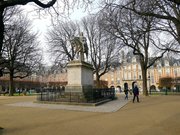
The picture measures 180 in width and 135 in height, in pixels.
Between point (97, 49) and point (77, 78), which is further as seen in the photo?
point (97, 49)

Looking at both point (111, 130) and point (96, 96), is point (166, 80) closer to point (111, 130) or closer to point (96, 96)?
point (96, 96)

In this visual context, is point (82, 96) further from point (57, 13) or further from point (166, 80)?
point (166, 80)

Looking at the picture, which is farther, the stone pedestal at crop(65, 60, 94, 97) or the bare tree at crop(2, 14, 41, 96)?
the bare tree at crop(2, 14, 41, 96)

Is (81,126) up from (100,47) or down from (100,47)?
down

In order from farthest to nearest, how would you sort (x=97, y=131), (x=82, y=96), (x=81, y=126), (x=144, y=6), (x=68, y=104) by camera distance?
(x=82, y=96)
(x=68, y=104)
(x=144, y=6)
(x=81, y=126)
(x=97, y=131)

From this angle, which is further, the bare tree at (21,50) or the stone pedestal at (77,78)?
the bare tree at (21,50)

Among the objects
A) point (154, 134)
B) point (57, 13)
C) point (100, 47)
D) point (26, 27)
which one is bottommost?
point (154, 134)

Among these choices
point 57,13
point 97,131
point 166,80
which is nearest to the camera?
point 97,131

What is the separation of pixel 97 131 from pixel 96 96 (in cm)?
1564

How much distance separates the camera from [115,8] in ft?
46.4

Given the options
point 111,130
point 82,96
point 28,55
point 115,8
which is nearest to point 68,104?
point 82,96

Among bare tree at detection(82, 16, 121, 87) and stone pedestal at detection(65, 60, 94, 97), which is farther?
bare tree at detection(82, 16, 121, 87)

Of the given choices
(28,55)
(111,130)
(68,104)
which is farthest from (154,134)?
(28,55)

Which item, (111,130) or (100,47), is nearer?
(111,130)
